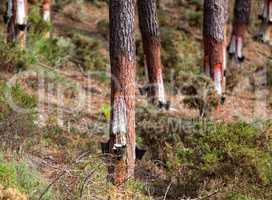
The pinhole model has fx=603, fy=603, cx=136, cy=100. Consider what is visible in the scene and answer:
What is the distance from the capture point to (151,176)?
9.67 metres

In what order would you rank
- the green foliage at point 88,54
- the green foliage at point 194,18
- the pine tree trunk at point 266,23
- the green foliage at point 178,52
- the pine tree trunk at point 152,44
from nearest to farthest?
the pine tree trunk at point 152,44 → the green foliage at point 88,54 → the green foliage at point 178,52 → the pine tree trunk at point 266,23 → the green foliage at point 194,18

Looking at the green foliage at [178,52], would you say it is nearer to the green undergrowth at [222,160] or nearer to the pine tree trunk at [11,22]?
the pine tree trunk at [11,22]

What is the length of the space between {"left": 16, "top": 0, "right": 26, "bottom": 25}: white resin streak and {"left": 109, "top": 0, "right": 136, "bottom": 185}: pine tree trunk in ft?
16.5

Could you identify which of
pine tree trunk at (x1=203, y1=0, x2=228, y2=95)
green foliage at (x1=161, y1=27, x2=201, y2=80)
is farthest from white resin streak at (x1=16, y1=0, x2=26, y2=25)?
green foliage at (x1=161, y1=27, x2=201, y2=80)

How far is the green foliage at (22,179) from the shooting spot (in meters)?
6.79

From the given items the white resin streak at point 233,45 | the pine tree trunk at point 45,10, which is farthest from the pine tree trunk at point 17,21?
the white resin streak at point 233,45

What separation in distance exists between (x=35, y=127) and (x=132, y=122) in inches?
74.6

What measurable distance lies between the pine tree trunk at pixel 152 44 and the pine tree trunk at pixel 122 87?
3.94 metres

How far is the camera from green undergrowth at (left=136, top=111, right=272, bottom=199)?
28.1ft

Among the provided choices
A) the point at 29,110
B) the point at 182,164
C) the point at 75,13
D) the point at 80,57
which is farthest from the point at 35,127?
the point at 75,13

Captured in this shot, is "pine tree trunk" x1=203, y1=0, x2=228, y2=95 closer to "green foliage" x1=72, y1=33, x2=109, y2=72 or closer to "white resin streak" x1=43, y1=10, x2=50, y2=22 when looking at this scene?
"green foliage" x1=72, y1=33, x2=109, y2=72

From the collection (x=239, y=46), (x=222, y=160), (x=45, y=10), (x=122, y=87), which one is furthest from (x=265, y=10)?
(x=122, y=87)

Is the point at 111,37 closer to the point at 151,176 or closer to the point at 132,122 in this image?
the point at 132,122

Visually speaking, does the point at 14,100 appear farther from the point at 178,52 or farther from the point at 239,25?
the point at 239,25
